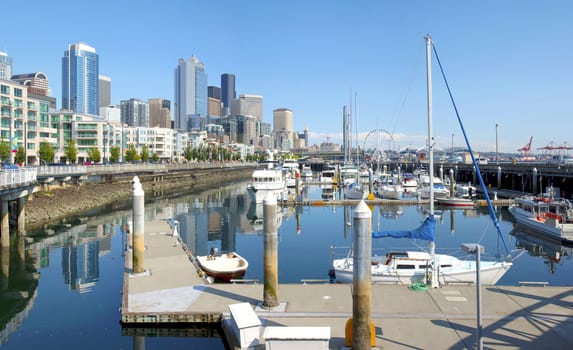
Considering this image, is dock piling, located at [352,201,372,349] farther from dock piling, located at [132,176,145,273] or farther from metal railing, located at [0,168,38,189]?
metal railing, located at [0,168,38,189]

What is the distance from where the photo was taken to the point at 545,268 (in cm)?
3488

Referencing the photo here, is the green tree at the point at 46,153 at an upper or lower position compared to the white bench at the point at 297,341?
upper

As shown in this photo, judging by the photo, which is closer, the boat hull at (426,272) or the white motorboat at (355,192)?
the boat hull at (426,272)

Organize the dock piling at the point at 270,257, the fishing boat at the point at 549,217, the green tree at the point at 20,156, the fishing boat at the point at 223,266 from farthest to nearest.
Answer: the green tree at the point at 20,156 → the fishing boat at the point at 549,217 → the fishing boat at the point at 223,266 → the dock piling at the point at 270,257

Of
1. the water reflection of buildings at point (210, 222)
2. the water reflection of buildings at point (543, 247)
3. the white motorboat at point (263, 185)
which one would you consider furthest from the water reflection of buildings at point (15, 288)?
the white motorboat at point (263, 185)

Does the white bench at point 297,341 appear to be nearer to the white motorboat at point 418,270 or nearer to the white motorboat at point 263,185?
the white motorboat at point 418,270

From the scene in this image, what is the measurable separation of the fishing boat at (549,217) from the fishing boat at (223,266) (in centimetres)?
Result: 2882

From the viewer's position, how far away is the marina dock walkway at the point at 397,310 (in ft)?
53.5

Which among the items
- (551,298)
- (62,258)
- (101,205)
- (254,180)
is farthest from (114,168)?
(551,298)

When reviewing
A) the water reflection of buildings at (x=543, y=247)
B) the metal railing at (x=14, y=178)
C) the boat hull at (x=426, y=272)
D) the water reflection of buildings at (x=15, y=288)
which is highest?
the metal railing at (x=14, y=178)

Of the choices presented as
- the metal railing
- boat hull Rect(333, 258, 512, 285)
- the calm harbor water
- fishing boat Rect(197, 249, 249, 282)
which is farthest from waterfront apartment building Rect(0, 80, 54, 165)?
boat hull Rect(333, 258, 512, 285)

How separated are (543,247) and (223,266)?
2871 cm

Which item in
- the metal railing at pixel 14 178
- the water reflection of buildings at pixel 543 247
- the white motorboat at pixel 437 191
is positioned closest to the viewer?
the water reflection of buildings at pixel 543 247

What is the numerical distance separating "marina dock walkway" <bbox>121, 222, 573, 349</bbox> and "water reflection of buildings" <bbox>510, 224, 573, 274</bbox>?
16698 millimetres
